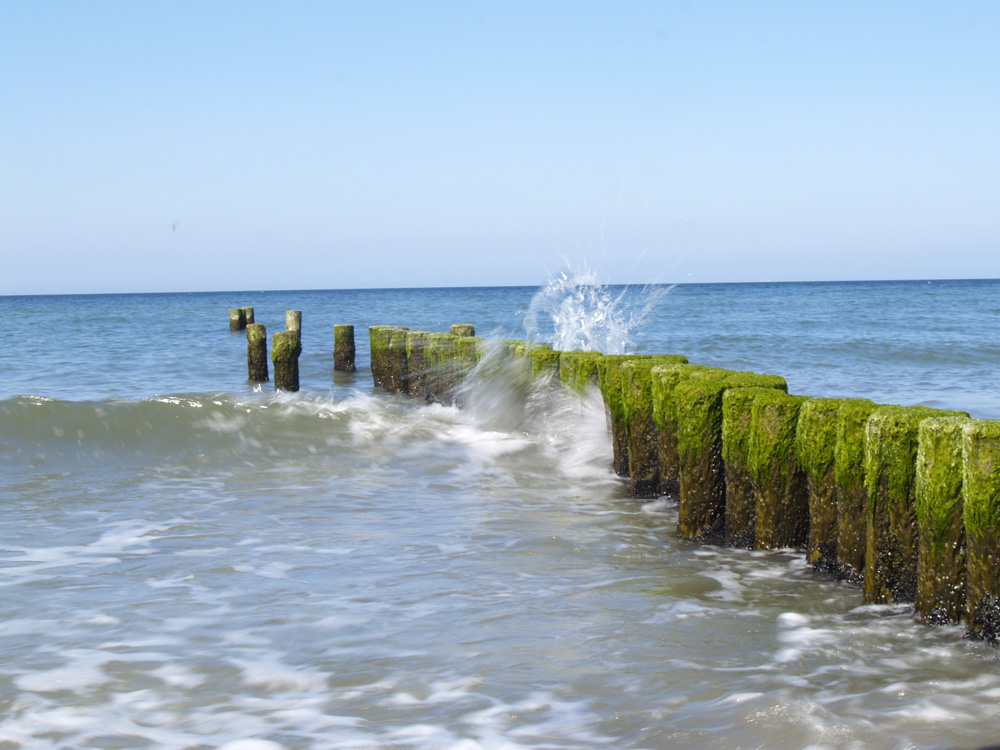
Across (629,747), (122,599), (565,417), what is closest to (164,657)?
(122,599)

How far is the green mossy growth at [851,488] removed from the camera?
423 centimetres

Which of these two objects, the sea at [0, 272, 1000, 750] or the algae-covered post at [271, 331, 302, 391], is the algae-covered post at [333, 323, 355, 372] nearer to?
the algae-covered post at [271, 331, 302, 391]

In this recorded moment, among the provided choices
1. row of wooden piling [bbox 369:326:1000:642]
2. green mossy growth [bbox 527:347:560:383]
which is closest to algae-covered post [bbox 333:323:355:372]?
green mossy growth [bbox 527:347:560:383]

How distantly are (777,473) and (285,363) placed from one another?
30.7 feet

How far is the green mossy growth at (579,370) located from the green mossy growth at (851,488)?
308cm

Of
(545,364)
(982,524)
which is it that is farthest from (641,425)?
(982,524)

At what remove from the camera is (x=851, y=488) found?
4285mm

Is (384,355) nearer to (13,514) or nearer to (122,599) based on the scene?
(13,514)

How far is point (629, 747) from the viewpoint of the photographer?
3.04 meters

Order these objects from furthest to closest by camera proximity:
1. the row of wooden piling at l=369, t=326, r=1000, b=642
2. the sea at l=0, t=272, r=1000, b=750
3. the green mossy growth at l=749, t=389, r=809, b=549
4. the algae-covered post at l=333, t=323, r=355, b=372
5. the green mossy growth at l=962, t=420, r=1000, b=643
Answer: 1. the algae-covered post at l=333, t=323, r=355, b=372
2. the green mossy growth at l=749, t=389, r=809, b=549
3. the row of wooden piling at l=369, t=326, r=1000, b=642
4. the green mossy growth at l=962, t=420, r=1000, b=643
5. the sea at l=0, t=272, r=1000, b=750

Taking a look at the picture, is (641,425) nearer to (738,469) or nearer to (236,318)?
(738,469)

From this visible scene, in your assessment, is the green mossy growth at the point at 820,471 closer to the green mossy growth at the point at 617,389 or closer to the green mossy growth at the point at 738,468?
the green mossy growth at the point at 738,468

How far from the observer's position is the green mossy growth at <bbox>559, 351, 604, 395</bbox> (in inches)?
301

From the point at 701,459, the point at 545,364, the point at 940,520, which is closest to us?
the point at 940,520
